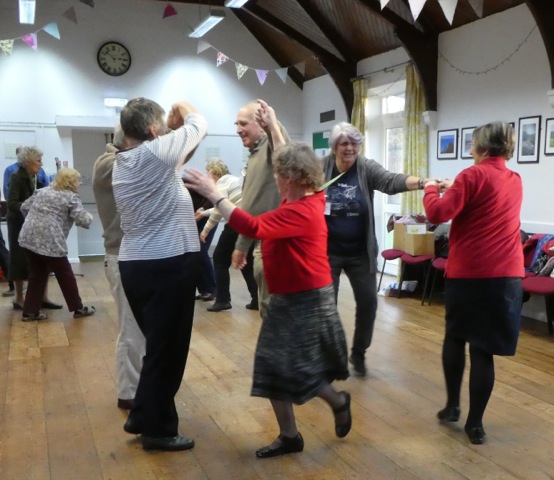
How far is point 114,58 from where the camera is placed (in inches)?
325

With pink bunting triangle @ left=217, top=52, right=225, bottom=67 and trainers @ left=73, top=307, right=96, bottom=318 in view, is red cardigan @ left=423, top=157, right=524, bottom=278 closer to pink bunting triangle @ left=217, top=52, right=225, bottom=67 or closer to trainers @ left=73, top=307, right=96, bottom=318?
trainers @ left=73, top=307, right=96, bottom=318

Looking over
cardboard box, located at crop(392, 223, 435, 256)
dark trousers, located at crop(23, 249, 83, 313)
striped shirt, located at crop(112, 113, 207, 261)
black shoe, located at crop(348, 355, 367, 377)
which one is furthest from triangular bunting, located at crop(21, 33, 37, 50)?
black shoe, located at crop(348, 355, 367, 377)

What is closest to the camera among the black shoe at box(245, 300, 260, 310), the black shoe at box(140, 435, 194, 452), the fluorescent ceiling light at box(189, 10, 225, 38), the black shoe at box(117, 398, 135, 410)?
the black shoe at box(140, 435, 194, 452)

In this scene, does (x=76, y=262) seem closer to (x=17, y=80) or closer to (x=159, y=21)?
(x=17, y=80)

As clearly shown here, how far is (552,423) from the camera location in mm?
2719

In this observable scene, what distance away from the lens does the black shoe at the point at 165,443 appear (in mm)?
2422

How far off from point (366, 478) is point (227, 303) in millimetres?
3082

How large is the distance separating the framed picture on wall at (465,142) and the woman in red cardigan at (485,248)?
3.50 m

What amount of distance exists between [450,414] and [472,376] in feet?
1.13

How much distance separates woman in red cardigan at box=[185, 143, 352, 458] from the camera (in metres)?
2.12

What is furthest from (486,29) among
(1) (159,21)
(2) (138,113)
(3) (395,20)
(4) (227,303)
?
(1) (159,21)

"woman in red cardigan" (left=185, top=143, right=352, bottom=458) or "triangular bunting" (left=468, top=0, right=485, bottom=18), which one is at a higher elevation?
"triangular bunting" (left=468, top=0, right=485, bottom=18)

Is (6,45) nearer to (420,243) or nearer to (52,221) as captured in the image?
(52,221)

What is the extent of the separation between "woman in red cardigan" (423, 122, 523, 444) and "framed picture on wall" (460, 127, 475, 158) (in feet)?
11.5
